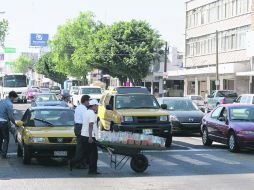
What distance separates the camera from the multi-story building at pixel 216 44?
61875 mm

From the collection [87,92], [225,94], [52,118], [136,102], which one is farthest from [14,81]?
[52,118]

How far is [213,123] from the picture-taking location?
20.2 meters

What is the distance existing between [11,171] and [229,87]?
175ft

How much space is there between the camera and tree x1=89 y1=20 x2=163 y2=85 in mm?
69250

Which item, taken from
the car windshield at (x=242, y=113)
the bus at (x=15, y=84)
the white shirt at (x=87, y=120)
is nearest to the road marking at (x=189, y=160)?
the car windshield at (x=242, y=113)

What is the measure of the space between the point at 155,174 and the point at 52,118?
405cm

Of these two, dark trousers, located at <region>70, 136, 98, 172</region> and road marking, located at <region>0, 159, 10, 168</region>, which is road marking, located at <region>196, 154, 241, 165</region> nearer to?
dark trousers, located at <region>70, 136, 98, 172</region>

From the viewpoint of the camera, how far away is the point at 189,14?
253ft

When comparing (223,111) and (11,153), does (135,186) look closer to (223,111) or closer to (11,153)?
(11,153)

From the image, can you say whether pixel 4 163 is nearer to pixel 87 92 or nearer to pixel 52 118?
pixel 52 118

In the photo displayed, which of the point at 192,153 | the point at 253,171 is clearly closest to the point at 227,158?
the point at 192,153

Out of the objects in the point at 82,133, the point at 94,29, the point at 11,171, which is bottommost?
the point at 11,171

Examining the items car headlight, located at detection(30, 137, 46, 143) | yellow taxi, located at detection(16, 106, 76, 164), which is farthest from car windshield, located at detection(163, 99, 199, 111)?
car headlight, located at detection(30, 137, 46, 143)

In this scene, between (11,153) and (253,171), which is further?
(11,153)
